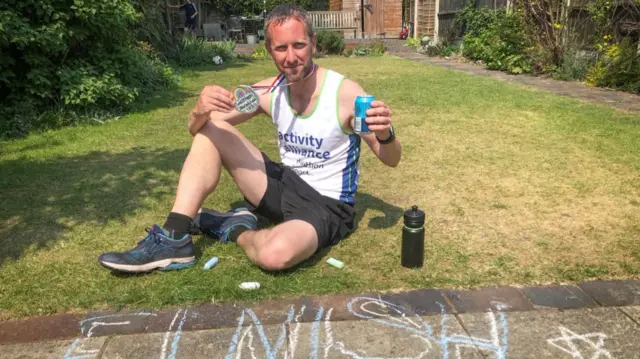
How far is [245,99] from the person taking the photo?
296cm

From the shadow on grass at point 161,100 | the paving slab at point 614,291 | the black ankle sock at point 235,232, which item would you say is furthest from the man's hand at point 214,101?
the shadow on grass at point 161,100

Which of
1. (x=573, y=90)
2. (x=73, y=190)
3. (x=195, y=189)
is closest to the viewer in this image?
(x=195, y=189)

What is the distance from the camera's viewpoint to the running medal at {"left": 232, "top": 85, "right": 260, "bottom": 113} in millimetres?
2912

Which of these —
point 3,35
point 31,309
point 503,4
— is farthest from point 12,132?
point 503,4

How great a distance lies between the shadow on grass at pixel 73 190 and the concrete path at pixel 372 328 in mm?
1132

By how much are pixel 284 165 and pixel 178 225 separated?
0.76 metres

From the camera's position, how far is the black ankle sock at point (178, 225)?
2832 millimetres

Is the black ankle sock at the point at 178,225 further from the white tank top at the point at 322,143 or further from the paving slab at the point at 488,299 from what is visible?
the paving slab at the point at 488,299

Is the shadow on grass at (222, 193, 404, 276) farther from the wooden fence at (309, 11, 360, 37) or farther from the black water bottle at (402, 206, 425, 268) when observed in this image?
the wooden fence at (309, 11, 360, 37)

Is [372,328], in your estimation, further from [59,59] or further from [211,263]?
[59,59]

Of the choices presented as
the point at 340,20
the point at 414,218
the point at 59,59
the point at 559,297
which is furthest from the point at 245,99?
the point at 340,20

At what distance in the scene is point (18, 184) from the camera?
4.38 m

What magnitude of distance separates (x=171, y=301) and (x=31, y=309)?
0.68 metres

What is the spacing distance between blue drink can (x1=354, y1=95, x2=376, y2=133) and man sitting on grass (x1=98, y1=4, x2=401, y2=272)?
0.13 feet
